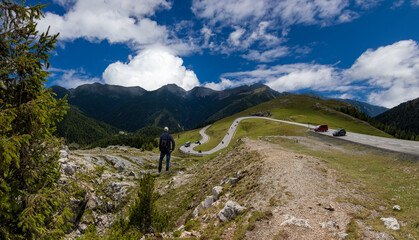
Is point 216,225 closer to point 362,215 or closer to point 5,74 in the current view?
point 362,215

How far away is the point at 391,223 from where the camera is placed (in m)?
9.52

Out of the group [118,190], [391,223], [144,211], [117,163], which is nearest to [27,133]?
[144,211]

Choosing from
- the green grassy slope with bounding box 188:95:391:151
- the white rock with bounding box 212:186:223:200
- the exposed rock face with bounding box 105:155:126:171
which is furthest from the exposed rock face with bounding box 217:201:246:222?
the green grassy slope with bounding box 188:95:391:151

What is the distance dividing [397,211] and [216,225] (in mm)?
11593

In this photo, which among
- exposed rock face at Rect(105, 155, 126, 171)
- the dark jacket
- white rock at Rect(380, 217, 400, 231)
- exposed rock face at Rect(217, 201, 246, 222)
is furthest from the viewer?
exposed rock face at Rect(105, 155, 126, 171)

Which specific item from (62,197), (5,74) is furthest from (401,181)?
(5,74)

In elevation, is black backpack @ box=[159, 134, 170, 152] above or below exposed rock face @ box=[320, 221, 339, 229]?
above

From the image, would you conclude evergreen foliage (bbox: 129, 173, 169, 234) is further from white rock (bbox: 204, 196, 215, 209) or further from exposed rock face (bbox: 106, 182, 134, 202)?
exposed rock face (bbox: 106, 182, 134, 202)

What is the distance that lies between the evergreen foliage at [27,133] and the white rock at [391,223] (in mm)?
15629

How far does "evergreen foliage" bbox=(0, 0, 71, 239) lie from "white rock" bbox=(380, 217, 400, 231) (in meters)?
15.6

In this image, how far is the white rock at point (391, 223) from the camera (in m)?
9.16

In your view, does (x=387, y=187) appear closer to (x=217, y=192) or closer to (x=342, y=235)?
(x=342, y=235)

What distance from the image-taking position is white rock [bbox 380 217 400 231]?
916 centimetres

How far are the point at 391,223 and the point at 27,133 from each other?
60.1 ft
